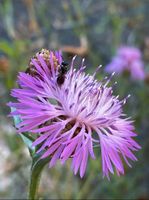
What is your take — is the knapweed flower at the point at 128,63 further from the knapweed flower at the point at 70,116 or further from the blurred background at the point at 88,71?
the knapweed flower at the point at 70,116

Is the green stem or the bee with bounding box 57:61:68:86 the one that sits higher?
the bee with bounding box 57:61:68:86

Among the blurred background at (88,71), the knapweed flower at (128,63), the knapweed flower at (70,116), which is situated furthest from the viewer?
the knapweed flower at (128,63)

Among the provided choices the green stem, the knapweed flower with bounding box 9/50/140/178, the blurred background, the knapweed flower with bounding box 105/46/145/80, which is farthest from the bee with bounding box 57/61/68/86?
the knapweed flower with bounding box 105/46/145/80

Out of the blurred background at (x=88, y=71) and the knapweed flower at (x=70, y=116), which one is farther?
the blurred background at (x=88, y=71)

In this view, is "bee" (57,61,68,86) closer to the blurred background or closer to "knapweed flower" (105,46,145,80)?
the blurred background

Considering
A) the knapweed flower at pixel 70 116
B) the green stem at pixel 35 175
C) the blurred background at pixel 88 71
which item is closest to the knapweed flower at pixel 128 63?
the blurred background at pixel 88 71

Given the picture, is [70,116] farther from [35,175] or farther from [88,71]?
[88,71]
